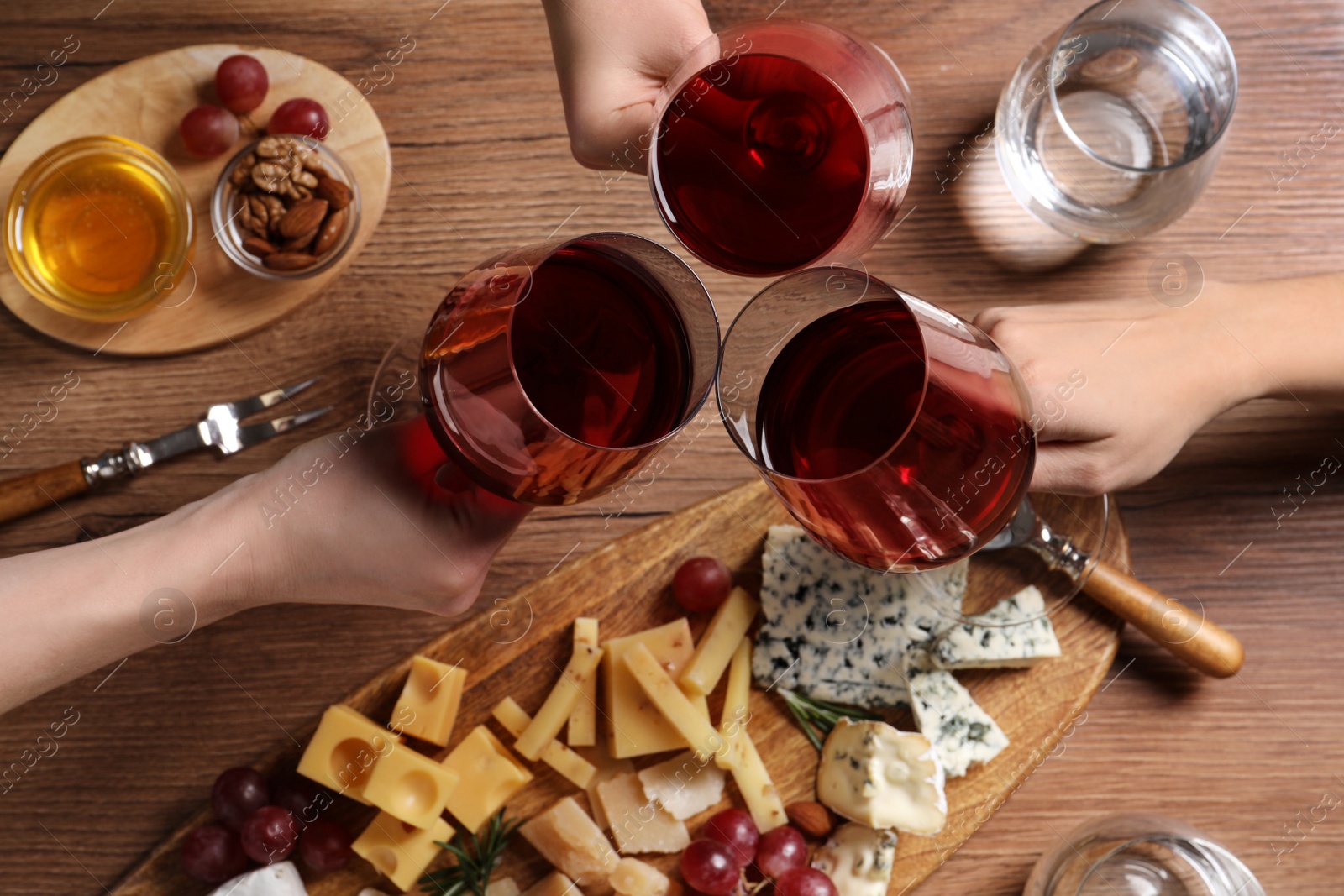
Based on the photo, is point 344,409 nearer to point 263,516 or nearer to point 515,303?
point 263,516

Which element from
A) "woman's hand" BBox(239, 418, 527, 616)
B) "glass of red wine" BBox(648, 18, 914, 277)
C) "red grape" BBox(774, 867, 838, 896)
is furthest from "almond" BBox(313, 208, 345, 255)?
"red grape" BBox(774, 867, 838, 896)

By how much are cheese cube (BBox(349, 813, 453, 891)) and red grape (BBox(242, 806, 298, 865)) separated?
2.8 inches

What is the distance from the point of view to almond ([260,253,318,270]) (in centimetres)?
106

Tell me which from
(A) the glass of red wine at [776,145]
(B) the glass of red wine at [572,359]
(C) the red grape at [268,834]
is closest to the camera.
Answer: (B) the glass of red wine at [572,359]

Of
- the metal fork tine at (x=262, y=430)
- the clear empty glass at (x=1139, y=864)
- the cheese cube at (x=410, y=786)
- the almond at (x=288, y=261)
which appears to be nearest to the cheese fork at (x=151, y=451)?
the metal fork tine at (x=262, y=430)

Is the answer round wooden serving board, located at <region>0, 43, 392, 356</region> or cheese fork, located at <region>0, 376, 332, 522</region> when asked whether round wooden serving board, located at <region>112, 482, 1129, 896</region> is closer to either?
cheese fork, located at <region>0, 376, 332, 522</region>

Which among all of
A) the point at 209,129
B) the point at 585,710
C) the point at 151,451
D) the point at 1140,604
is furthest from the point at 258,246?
the point at 1140,604

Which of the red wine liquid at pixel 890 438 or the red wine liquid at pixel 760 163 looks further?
the red wine liquid at pixel 760 163

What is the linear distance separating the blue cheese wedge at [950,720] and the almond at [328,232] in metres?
0.78

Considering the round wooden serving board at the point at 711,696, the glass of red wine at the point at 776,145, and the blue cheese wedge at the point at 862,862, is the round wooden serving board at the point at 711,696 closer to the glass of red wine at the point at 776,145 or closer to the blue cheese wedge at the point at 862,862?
the blue cheese wedge at the point at 862,862

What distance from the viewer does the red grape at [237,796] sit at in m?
1.04

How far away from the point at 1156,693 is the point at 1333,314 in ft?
1.50

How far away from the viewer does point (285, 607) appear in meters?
1.10

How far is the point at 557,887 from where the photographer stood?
1048mm
